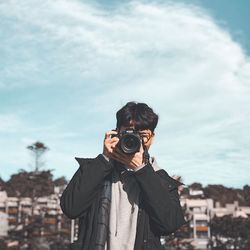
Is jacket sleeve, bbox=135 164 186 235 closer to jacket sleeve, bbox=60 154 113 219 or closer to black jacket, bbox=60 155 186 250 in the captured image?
black jacket, bbox=60 155 186 250

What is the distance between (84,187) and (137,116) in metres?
0.37

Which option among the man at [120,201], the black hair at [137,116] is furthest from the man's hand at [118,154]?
the black hair at [137,116]

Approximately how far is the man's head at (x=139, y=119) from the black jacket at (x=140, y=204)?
0.17 metres

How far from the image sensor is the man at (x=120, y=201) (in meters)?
1.84

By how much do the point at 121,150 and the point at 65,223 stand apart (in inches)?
1283

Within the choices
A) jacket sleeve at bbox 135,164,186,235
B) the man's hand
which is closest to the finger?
the man's hand

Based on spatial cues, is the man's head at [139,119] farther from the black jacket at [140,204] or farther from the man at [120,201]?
the black jacket at [140,204]

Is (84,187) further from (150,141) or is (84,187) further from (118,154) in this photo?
(150,141)

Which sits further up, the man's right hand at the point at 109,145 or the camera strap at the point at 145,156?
the man's right hand at the point at 109,145

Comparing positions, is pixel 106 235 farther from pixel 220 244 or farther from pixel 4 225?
pixel 4 225

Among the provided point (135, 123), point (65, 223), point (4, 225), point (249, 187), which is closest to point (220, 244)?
point (65, 223)

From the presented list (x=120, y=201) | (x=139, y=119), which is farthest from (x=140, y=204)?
(x=139, y=119)

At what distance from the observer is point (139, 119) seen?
2.02 metres

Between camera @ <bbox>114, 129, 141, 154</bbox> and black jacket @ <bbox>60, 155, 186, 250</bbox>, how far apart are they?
79 millimetres
